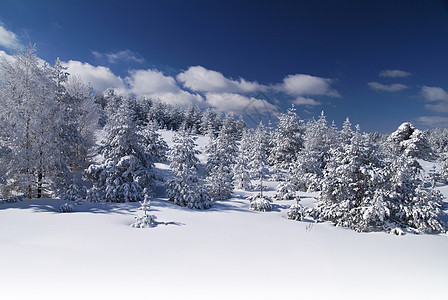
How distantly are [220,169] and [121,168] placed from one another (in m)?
8.41

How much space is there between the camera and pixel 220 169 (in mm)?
19875

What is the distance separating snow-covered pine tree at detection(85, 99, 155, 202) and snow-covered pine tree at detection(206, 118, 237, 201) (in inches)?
200

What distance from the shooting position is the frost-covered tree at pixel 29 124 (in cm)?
1312

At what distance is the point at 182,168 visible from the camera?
15.3 m

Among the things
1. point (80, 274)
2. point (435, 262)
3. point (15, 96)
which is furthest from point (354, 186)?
point (15, 96)

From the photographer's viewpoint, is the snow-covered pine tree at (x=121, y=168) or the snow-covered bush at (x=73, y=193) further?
the snow-covered pine tree at (x=121, y=168)

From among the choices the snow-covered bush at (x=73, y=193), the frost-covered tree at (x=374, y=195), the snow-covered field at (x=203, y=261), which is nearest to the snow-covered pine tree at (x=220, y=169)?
the frost-covered tree at (x=374, y=195)

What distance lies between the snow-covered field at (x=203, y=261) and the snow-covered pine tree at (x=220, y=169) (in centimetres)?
837

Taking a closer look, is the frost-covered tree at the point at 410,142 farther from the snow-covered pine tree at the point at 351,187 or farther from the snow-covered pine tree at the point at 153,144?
the snow-covered pine tree at the point at 153,144

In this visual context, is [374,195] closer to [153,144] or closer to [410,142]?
[153,144]

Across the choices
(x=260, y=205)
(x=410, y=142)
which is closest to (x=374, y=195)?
(x=260, y=205)

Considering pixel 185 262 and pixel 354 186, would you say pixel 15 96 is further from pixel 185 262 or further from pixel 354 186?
pixel 354 186

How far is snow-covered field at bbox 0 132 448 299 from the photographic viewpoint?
4.31 m

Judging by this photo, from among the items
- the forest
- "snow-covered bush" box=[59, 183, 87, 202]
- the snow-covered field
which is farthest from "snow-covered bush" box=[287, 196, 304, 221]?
"snow-covered bush" box=[59, 183, 87, 202]
